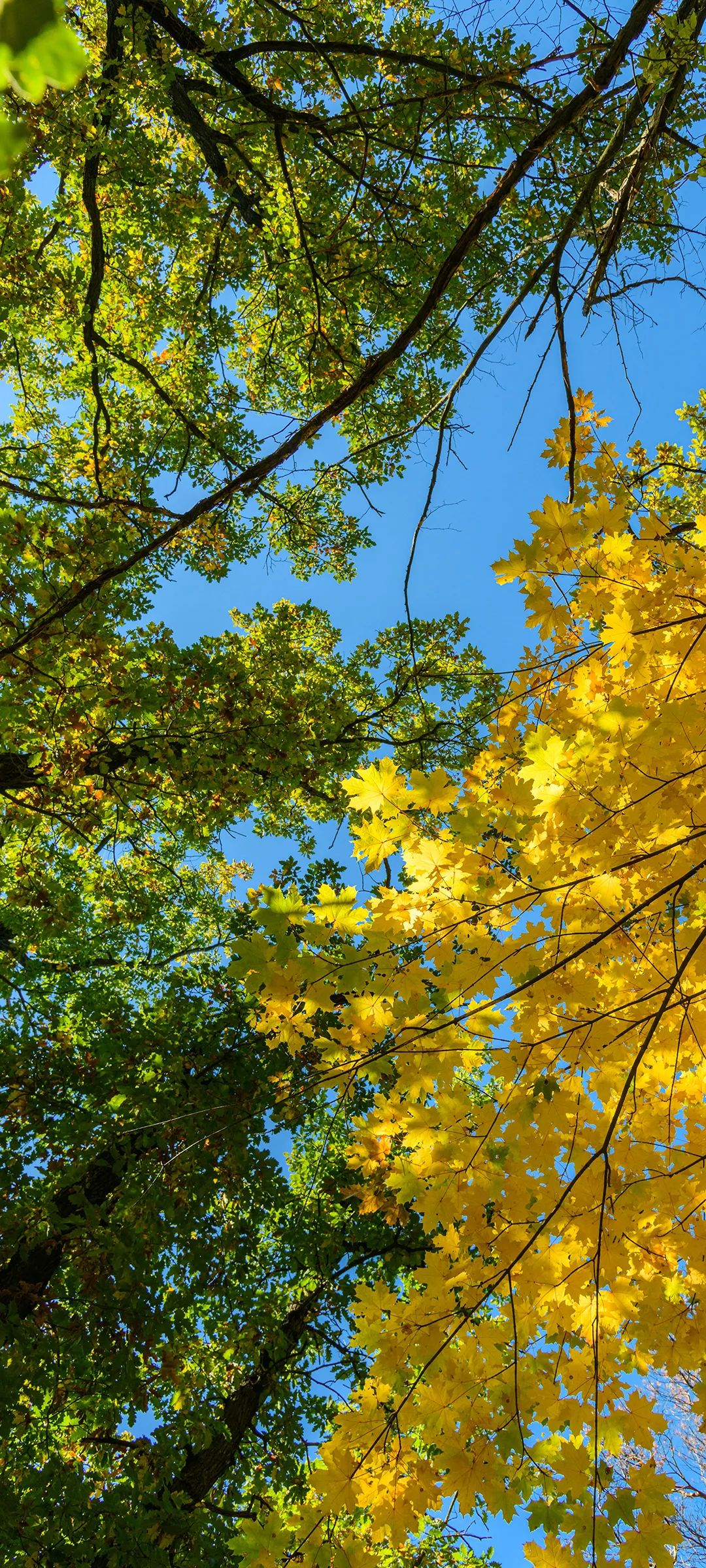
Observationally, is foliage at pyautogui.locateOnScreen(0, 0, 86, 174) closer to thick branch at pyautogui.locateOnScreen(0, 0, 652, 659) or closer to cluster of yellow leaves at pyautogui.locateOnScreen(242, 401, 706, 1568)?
cluster of yellow leaves at pyautogui.locateOnScreen(242, 401, 706, 1568)

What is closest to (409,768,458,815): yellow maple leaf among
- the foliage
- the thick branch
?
the thick branch

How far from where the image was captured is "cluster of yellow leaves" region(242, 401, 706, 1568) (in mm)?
1928

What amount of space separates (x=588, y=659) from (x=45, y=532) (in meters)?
3.50

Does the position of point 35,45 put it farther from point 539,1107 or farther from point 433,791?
point 539,1107

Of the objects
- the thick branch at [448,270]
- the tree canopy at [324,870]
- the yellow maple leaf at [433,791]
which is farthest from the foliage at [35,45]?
the thick branch at [448,270]

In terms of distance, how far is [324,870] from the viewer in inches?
229

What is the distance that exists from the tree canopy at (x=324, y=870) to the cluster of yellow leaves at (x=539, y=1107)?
0.01 m

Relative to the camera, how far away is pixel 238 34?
17.9ft

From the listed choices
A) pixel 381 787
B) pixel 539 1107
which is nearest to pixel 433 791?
pixel 381 787

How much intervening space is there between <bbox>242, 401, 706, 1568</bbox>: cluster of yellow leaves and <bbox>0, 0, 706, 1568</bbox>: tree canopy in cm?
1

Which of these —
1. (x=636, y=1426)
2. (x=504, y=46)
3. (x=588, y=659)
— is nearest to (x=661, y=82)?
(x=588, y=659)

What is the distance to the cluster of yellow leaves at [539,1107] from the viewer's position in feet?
6.32

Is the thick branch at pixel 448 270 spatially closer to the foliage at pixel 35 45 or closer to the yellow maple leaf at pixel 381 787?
the yellow maple leaf at pixel 381 787

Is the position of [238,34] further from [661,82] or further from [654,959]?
[654,959]
